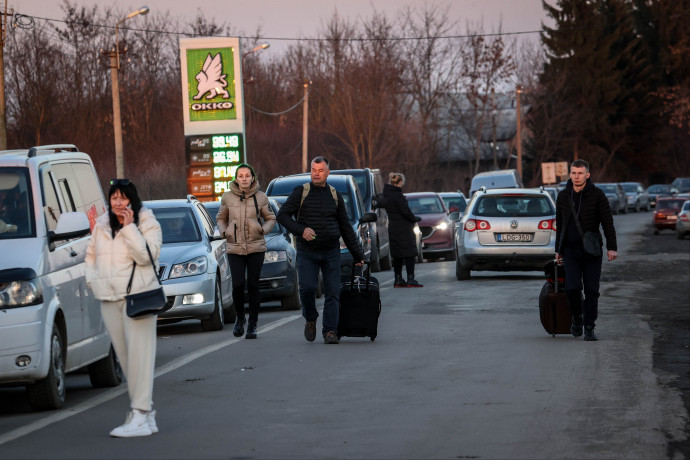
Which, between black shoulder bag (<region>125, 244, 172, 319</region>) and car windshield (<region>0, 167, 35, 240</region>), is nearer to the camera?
black shoulder bag (<region>125, 244, 172, 319</region>)

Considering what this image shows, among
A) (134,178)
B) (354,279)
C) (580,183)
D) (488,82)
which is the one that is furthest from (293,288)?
(488,82)

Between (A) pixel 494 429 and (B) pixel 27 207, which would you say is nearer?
(A) pixel 494 429

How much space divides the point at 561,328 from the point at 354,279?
2.17 meters

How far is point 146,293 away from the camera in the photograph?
812 centimetres

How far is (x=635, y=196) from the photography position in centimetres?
8462

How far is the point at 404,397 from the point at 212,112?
28087 mm

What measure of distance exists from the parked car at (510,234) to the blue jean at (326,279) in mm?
9823

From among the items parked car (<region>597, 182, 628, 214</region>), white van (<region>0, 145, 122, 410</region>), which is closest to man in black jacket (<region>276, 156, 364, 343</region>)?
white van (<region>0, 145, 122, 410</region>)

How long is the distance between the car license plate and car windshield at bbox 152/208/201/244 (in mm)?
7804

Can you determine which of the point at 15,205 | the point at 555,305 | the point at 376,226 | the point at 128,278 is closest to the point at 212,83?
the point at 376,226

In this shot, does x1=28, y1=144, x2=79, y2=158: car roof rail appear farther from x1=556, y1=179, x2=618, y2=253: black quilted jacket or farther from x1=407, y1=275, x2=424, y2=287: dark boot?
x1=407, y1=275, x2=424, y2=287: dark boot

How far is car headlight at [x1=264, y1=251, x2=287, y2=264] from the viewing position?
1830 cm

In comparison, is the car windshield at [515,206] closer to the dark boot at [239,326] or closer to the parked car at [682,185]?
the dark boot at [239,326]

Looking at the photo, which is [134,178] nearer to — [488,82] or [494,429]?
[488,82]
